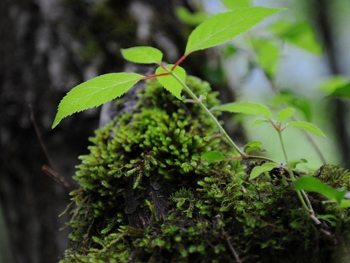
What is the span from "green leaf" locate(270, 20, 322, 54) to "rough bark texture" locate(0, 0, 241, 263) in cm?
58

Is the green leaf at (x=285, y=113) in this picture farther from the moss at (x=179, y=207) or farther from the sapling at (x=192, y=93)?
the moss at (x=179, y=207)

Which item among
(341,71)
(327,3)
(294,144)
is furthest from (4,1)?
(294,144)

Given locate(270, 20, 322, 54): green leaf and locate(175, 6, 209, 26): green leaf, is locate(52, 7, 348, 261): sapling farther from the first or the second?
locate(175, 6, 209, 26): green leaf

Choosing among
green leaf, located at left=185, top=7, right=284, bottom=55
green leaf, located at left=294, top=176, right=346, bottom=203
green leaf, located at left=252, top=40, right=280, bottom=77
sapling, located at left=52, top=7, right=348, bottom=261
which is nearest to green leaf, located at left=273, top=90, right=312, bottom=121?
green leaf, located at left=252, top=40, right=280, bottom=77

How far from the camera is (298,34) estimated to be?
5.49 ft

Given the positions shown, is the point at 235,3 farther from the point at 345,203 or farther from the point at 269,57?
the point at 345,203

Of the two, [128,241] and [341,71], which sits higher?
[128,241]

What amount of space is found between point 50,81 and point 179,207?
141 centimetres

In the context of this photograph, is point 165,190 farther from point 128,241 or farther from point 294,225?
point 294,225

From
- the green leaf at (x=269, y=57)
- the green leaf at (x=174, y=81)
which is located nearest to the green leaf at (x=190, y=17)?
the green leaf at (x=269, y=57)

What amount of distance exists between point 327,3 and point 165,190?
7.03m

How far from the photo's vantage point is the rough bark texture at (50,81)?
69.3 inches

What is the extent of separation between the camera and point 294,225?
66 centimetres

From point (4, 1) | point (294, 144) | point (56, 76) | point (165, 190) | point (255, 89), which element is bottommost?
point (294, 144)
